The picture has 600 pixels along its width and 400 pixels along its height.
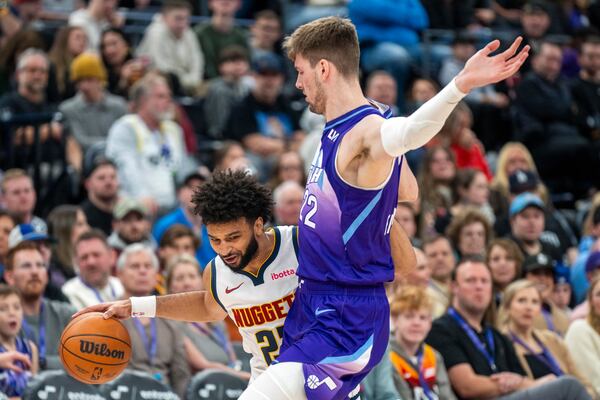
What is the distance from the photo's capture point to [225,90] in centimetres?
1484

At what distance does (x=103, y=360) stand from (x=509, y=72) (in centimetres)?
252

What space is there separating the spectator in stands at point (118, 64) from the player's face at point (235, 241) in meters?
8.77

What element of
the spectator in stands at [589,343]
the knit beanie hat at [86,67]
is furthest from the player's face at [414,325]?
the knit beanie hat at [86,67]

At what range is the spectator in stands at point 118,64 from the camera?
1460cm

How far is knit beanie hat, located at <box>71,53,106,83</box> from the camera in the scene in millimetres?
13195

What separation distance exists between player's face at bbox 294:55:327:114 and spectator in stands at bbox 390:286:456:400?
4089 mm

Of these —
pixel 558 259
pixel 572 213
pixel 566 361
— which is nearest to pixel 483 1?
pixel 572 213

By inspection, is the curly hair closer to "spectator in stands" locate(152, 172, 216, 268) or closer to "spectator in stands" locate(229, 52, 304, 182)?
"spectator in stands" locate(152, 172, 216, 268)

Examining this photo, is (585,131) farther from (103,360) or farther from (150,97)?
(103,360)

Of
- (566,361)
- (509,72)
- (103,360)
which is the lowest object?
(566,361)

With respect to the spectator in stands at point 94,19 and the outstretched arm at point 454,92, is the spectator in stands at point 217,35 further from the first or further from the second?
the outstretched arm at point 454,92

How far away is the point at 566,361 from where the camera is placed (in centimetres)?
1073

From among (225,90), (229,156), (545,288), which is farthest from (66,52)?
(545,288)

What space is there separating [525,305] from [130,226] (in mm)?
3590
